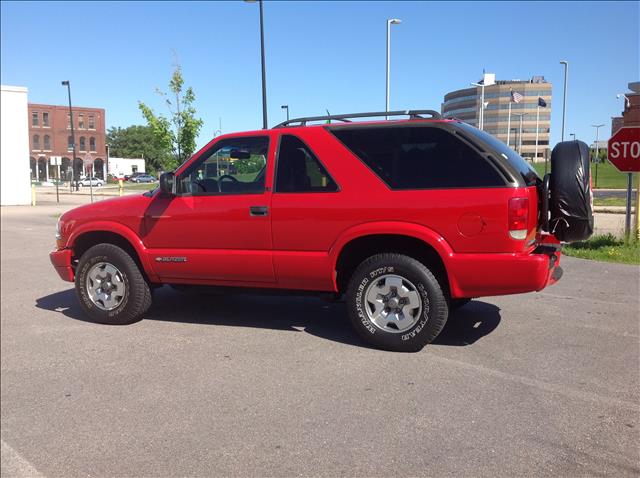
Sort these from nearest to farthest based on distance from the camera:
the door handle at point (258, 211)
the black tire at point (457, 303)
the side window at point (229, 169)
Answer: the door handle at point (258, 211)
the side window at point (229, 169)
the black tire at point (457, 303)

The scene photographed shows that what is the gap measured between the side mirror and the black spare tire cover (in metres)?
3.40

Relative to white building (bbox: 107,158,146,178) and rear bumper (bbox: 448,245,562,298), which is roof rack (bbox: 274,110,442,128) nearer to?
rear bumper (bbox: 448,245,562,298)

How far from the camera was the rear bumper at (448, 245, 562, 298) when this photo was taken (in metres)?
4.33

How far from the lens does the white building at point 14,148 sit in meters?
29.9

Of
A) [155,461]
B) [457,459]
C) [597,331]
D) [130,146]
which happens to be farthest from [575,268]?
[130,146]

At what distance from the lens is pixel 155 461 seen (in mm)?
3115

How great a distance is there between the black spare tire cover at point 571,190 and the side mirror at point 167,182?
3397 millimetres

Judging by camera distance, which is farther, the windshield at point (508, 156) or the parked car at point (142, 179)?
the parked car at point (142, 179)

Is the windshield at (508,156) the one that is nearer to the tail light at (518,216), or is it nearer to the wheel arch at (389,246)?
the tail light at (518,216)

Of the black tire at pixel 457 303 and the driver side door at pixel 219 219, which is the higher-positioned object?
the driver side door at pixel 219 219

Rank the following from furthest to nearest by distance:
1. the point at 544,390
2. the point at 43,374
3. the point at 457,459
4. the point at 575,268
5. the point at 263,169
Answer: the point at 575,268
the point at 263,169
the point at 43,374
the point at 544,390
the point at 457,459

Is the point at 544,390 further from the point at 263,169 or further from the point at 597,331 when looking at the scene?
the point at 263,169

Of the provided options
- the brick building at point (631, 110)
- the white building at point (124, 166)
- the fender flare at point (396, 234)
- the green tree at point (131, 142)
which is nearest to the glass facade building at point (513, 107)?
the white building at point (124, 166)

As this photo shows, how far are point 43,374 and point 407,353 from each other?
2.94 m
